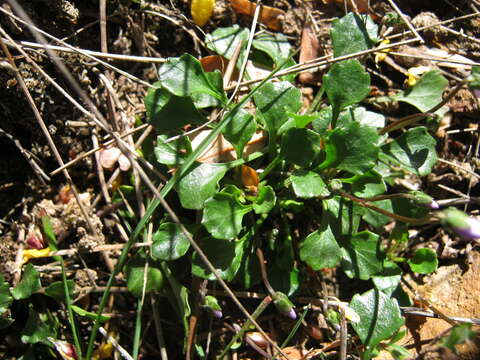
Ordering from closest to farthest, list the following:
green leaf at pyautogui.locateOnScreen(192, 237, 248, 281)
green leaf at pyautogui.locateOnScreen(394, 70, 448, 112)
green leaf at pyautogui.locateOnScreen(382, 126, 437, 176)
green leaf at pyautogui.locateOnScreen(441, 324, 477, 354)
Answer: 1. green leaf at pyautogui.locateOnScreen(441, 324, 477, 354)
2. green leaf at pyautogui.locateOnScreen(192, 237, 248, 281)
3. green leaf at pyautogui.locateOnScreen(382, 126, 437, 176)
4. green leaf at pyautogui.locateOnScreen(394, 70, 448, 112)

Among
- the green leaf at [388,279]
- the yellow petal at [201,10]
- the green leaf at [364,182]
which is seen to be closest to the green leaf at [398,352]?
the green leaf at [388,279]

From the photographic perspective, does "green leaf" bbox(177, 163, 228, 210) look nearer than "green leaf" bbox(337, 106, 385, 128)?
Yes

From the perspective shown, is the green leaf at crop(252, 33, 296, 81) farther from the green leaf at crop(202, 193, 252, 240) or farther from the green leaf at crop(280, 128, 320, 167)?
the green leaf at crop(202, 193, 252, 240)

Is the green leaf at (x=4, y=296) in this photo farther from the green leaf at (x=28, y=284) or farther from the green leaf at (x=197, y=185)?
the green leaf at (x=197, y=185)

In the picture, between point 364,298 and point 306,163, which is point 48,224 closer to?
point 306,163

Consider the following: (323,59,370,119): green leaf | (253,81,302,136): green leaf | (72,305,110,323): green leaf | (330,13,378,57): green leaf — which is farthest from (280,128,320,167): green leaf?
(72,305,110,323): green leaf
